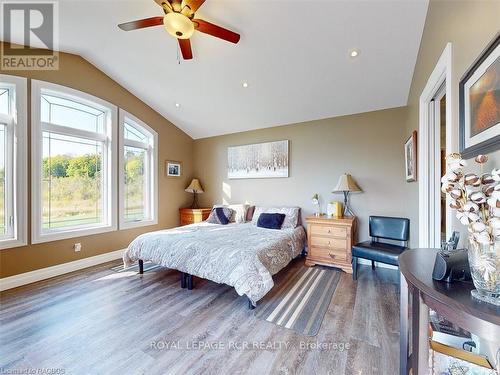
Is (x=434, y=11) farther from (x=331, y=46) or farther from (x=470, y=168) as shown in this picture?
(x=470, y=168)

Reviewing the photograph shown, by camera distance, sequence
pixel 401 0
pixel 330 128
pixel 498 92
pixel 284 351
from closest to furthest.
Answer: pixel 498 92
pixel 284 351
pixel 401 0
pixel 330 128

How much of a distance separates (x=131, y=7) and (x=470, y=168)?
3375 mm

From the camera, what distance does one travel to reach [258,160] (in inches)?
178

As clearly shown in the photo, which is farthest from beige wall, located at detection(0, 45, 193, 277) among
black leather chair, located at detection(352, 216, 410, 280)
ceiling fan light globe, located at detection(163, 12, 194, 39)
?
black leather chair, located at detection(352, 216, 410, 280)

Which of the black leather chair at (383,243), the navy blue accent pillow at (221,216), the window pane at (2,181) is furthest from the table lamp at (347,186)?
the window pane at (2,181)

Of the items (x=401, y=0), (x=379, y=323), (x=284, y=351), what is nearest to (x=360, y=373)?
(x=284, y=351)

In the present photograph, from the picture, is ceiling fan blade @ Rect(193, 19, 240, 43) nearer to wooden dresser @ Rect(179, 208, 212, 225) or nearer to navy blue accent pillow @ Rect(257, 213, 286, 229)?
navy blue accent pillow @ Rect(257, 213, 286, 229)

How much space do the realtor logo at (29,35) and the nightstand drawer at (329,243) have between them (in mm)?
4427

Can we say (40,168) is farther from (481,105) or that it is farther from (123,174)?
(481,105)

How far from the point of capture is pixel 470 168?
1.20m

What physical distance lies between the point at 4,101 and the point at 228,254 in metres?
3.45

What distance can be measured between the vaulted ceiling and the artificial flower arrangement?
209cm

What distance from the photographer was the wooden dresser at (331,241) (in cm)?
327

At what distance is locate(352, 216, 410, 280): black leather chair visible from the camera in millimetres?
2717
